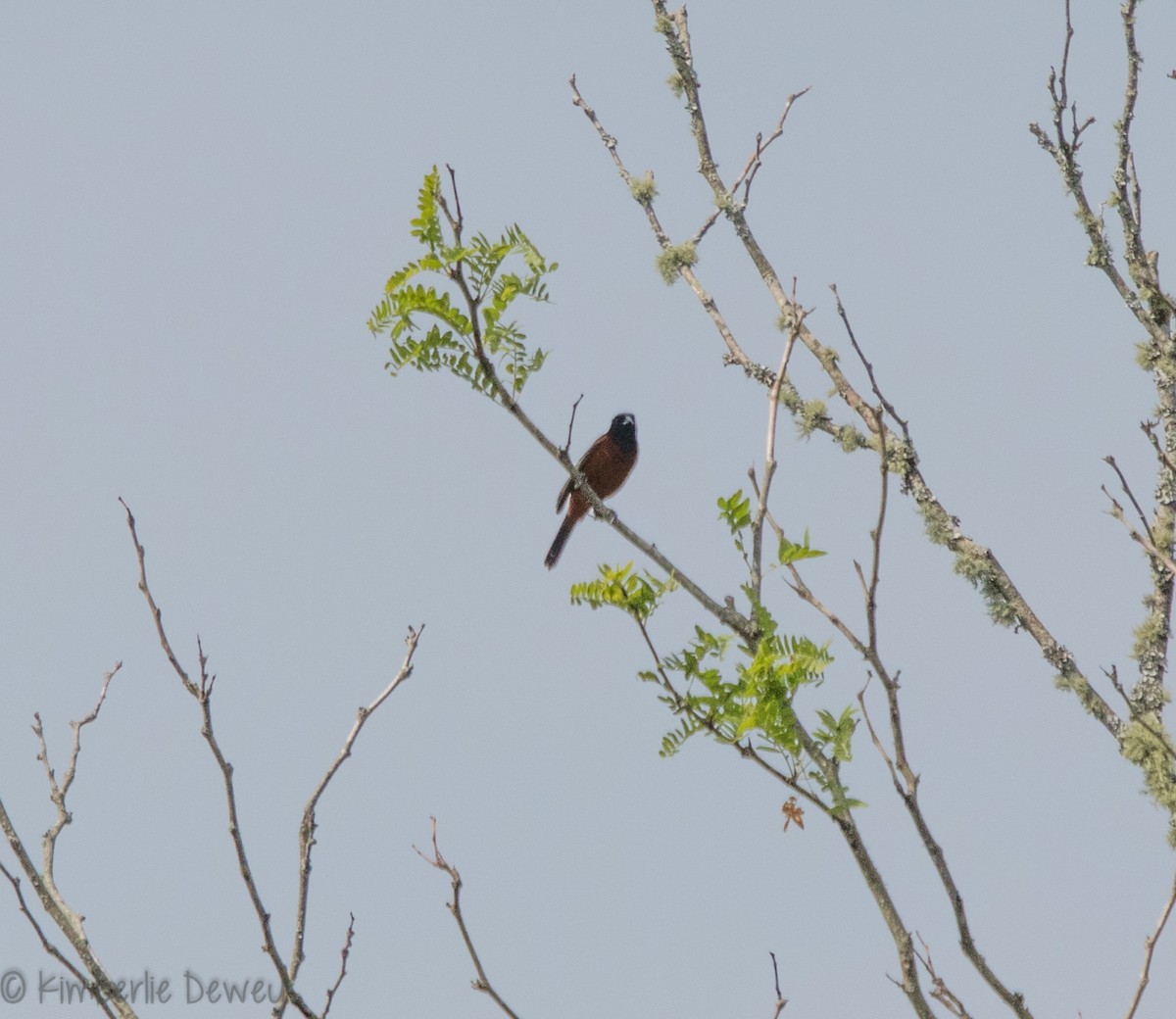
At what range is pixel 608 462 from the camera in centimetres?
848

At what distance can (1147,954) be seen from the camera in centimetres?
313

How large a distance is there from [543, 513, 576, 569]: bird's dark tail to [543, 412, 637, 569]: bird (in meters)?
0.06

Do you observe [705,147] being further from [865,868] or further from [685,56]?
[865,868]

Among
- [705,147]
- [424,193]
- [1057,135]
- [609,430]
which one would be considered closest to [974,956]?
[424,193]

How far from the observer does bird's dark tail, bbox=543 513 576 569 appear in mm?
8828

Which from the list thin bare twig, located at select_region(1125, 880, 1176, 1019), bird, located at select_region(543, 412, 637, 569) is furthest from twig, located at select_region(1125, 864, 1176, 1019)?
bird, located at select_region(543, 412, 637, 569)

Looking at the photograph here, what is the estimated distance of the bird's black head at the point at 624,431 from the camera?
336 inches

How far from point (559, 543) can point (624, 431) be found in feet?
2.57

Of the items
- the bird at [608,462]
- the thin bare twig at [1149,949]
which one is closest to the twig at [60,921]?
the thin bare twig at [1149,949]

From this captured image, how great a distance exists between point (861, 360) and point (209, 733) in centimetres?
196

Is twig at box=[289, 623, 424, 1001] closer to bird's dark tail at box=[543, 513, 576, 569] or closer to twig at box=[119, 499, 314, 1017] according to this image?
twig at box=[119, 499, 314, 1017]

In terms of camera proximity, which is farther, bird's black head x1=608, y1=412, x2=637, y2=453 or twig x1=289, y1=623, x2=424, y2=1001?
bird's black head x1=608, y1=412, x2=637, y2=453

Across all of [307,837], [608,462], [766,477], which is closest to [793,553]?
[766,477]

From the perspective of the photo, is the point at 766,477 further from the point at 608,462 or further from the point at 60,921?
the point at 608,462
